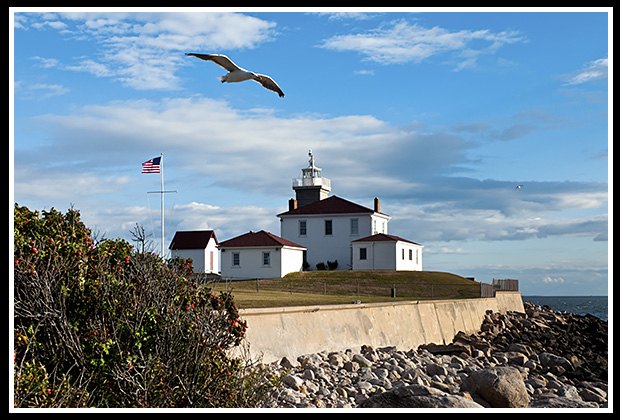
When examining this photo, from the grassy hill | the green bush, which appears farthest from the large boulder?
the grassy hill

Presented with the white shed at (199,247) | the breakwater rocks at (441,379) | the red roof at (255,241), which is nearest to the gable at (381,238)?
the red roof at (255,241)

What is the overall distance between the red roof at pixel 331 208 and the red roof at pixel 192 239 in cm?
577

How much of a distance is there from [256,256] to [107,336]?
35600mm

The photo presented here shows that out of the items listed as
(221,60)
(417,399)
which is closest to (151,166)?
(221,60)

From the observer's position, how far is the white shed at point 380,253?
46375mm

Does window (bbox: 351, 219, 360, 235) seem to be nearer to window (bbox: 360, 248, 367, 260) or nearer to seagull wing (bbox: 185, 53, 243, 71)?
window (bbox: 360, 248, 367, 260)

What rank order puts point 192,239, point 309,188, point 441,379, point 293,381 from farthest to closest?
point 309,188
point 192,239
point 441,379
point 293,381

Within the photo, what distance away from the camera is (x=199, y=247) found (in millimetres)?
48844

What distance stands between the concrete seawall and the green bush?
3.73 feet

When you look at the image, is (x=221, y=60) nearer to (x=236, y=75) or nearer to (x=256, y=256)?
(x=236, y=75)

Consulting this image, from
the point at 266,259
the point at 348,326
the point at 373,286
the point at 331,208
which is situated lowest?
the point at 348,326

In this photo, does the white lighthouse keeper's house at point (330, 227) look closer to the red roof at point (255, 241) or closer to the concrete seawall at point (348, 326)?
the red roof at point (255, 241)

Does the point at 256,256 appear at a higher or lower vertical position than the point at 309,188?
lower

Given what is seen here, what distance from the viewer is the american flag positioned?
3422 cm
